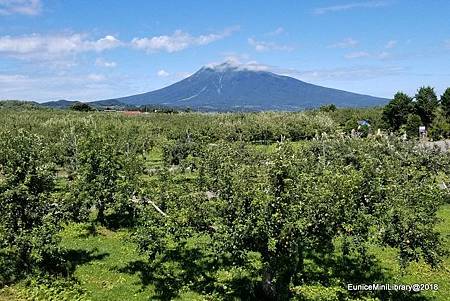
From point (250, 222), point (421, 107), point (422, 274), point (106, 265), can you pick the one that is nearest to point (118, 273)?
point (106, 265)

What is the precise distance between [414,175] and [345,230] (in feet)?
25.3

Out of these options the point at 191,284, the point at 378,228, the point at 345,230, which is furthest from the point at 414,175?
the point at 191,284

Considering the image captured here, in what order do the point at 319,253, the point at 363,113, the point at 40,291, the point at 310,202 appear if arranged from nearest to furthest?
the point at 310,202
the point at 40,291
the point at 319,253
the point at 363,113

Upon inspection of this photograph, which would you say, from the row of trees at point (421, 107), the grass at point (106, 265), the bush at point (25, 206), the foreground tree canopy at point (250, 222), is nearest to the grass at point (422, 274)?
the foreground tree canopy at point (250, 222)

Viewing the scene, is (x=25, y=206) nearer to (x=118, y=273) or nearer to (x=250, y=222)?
(x=118, y=273)

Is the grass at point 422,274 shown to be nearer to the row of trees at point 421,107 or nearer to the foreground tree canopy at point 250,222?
the foreground tree canopy at point 250,222

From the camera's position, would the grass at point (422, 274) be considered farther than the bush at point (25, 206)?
No

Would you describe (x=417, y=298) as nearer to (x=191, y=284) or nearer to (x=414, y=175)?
(x=414, y=175)

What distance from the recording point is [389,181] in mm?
22078

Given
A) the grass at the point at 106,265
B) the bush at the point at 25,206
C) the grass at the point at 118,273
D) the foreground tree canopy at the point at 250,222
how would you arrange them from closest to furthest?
the foreground tree canopy at the point at 250,222 < the grass at the point at 118,273 < the grass at the point at 106,265 < the bush at the point at 25,206

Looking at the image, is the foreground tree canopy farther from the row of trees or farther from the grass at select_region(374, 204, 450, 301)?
the row of trees

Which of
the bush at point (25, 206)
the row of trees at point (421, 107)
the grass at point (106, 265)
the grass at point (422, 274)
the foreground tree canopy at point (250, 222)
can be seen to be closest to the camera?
the foreground tree canopy at point (250, 222)

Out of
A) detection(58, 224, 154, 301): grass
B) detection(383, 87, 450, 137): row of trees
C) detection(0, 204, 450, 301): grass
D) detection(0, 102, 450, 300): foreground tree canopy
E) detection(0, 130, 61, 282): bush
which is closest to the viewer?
detection(0, 102, 450, 300): foreground tree canopy

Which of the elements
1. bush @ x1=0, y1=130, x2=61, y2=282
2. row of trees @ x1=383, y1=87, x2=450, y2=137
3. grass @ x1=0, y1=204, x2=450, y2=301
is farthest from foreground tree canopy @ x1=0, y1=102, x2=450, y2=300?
row of trees @ x1=383, y1=87, x2=450, y2=137
